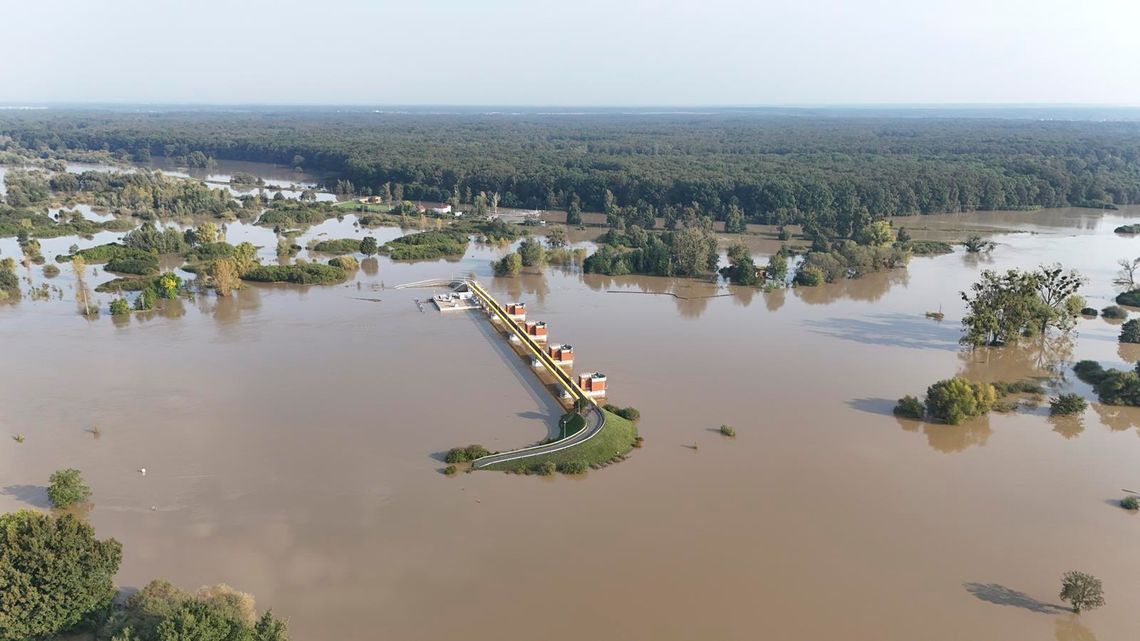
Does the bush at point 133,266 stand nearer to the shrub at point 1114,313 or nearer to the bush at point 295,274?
the bush at point 295,274

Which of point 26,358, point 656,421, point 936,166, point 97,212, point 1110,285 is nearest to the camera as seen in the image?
point 656,421

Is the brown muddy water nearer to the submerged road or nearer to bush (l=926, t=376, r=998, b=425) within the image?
bush (l=926, t=376, r=998, b=425)

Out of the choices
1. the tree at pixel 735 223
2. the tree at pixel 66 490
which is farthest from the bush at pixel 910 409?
the tree at pixel 735 223

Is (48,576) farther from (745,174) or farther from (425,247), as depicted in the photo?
(745,174)

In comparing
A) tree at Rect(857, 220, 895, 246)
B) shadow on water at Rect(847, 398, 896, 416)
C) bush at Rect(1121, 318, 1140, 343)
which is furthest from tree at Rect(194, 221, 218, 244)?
bush at Rect(1121, 318, 1140, 343)

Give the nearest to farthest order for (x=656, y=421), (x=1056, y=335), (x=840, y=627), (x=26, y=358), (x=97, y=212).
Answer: (x=840, y=627) → (x=656, y=421) → (x=26, y=358) → (x=1056, y=335) → (x=97, y=212)

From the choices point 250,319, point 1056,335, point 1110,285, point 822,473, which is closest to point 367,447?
point 822,473

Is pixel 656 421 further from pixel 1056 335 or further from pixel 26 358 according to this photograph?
pixel 26 358
